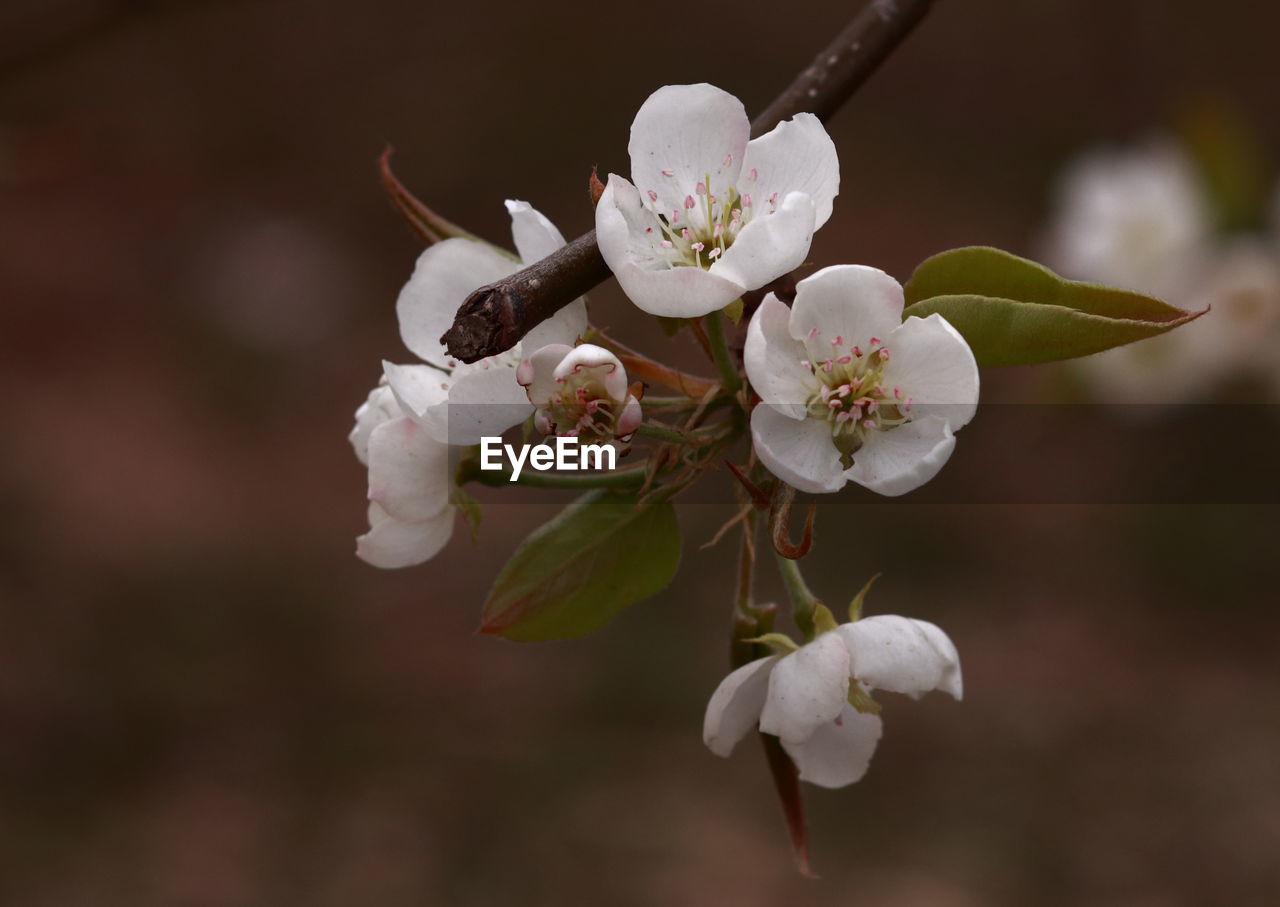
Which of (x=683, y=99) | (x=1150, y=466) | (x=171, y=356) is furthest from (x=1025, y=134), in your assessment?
(x=683, y=99)

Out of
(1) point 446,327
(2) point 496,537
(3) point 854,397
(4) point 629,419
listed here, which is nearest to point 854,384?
(3) point 854,397

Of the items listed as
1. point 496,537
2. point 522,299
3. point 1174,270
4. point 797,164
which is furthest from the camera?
point 496,537

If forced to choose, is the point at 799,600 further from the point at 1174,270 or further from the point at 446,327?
the point at 1174,270

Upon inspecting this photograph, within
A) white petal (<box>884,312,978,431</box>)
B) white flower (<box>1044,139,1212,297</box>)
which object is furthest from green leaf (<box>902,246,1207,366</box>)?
white flower (<box>1044,139,1212,297</box>)

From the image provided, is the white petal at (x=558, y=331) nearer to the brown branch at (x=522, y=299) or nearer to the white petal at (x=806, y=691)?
the brown branch at (x=522, y=299)

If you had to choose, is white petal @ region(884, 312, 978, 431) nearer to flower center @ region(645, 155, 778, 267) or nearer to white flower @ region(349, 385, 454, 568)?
flower center @ region(645, 155, 778, 267)

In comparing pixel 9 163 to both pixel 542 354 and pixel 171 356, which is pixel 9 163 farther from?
pixel 171 356

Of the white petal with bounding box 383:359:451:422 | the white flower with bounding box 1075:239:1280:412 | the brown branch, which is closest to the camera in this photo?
the brown branch
